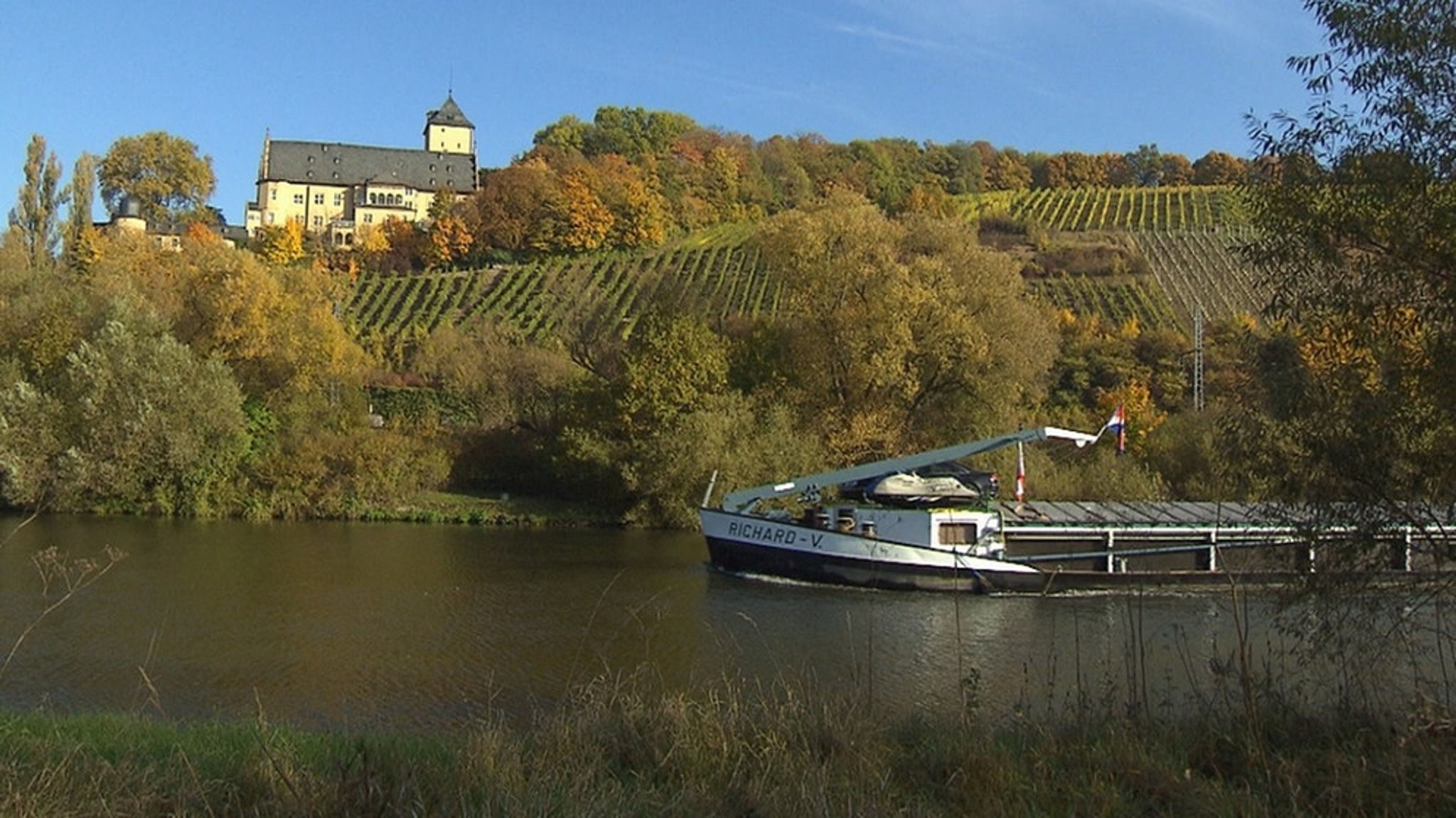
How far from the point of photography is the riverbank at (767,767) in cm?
664

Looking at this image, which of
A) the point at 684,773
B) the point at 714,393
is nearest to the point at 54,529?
the point at 714,393

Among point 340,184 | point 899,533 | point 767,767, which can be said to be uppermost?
point 340,184

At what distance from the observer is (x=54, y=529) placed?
3534 cm

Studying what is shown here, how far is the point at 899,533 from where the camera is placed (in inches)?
1078

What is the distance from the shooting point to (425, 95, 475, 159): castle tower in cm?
14912

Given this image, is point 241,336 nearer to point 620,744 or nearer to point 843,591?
point 843,591

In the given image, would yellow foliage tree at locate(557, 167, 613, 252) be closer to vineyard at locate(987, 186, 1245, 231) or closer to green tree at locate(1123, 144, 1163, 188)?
vineyard at locate(987, 186, 1245, 231)

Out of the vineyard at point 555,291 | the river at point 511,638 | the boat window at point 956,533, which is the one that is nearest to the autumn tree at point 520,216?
the vineyard at point 555,291

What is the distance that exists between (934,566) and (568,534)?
1762 cm

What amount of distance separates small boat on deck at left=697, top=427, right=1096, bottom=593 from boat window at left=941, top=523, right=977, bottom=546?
2 cm

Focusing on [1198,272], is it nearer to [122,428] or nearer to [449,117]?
[122,428]

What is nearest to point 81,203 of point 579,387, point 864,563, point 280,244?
point 280,244

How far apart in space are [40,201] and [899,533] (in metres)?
71.0

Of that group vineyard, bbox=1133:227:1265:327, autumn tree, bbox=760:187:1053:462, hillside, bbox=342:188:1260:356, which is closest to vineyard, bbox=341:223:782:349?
hillside, bbox=342:188:1260:356
